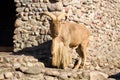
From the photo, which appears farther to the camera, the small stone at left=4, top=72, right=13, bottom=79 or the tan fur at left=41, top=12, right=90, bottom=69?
the tan fur at left=41, top=12, right=90, bottom=69

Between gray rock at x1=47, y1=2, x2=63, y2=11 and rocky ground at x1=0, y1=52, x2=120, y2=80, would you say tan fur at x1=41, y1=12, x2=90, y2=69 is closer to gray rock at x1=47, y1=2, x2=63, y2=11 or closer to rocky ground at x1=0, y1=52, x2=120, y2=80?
rocky ground at x1=0, y1=52, x2=120, y2=80

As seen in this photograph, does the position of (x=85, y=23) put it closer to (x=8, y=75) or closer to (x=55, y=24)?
(x=55, y=24)

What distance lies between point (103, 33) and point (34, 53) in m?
2.68

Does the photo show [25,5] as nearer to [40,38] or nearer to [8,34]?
[40,38]

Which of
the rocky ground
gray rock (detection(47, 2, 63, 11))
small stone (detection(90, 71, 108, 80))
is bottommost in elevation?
small stone (detection(90, 71, 108, 80))

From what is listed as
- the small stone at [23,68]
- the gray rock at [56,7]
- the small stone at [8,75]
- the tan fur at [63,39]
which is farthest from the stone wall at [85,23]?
the small stone at [8,75]

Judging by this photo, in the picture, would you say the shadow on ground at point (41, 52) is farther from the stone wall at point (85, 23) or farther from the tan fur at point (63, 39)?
the tan fur at point (63, 39)

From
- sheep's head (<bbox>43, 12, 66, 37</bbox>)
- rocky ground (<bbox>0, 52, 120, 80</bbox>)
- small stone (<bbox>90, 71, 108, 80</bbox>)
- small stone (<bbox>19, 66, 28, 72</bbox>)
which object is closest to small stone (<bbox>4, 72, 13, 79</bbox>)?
rocky ground (<bbox>0, 52, 120, 80</bbox>)

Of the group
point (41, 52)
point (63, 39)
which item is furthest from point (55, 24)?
point (41, 52)

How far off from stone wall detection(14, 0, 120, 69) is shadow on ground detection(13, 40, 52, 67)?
87mm

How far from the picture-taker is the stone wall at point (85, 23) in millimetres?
12398

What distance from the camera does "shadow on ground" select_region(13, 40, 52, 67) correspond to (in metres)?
12.0

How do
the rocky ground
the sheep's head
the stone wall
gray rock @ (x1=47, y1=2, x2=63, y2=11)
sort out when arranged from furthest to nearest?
1. the stone wall
2. gray rock @ (x1=47, y1=2, x2=63, y2=11)
3. the sheep's head
4. the rocky ground

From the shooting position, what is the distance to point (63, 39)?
1148 cm
